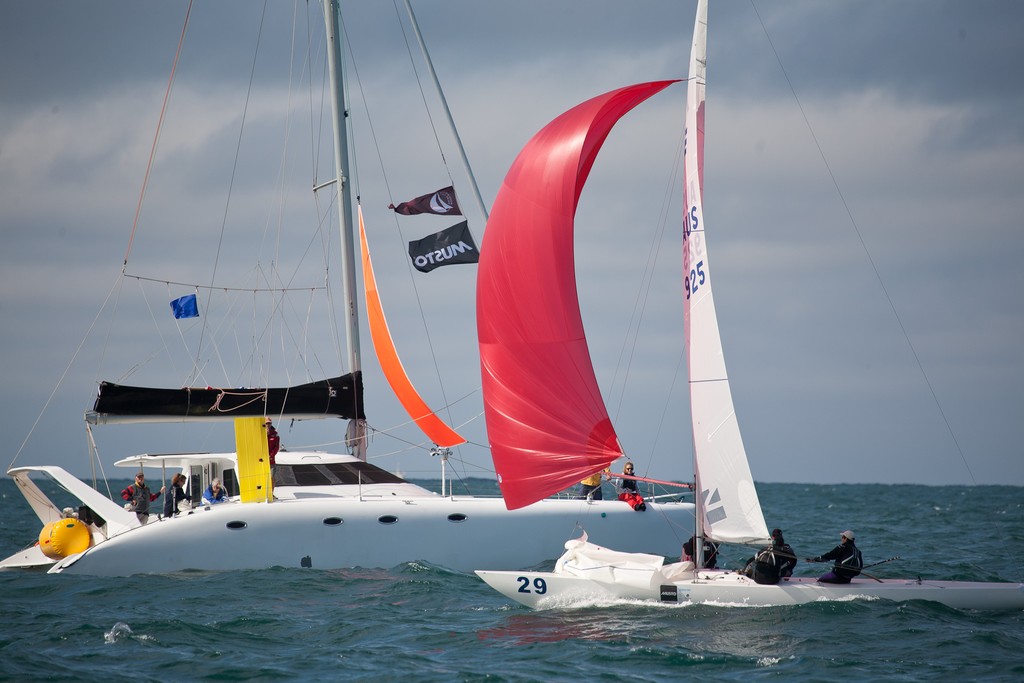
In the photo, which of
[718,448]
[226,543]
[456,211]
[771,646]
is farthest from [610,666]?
[456,211]

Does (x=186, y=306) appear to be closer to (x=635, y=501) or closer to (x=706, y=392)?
(x=635, y=501)

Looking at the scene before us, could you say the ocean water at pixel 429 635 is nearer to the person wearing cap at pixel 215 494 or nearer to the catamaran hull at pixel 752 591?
the catamaran hull at pixel 752 591

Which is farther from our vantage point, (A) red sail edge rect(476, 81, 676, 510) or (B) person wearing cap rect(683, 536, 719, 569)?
(A) red sail edge rect(476, 81, 676, 510)

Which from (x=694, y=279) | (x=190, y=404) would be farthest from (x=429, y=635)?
(x=190, y=404)

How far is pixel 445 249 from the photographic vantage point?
20703mm

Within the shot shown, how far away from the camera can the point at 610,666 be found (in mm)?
11258

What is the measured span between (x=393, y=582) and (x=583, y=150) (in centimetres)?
698

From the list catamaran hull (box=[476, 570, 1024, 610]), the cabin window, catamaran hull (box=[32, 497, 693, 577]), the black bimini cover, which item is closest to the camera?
catamaran hull (box=[476, 570, 1024, 610])

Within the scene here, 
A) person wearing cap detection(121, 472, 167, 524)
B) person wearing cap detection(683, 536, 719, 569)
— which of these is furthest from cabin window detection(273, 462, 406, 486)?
person wearing cap detection(683, 536, 719, 569)

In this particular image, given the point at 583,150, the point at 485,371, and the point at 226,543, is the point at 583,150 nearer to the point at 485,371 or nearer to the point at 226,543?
the point at 485,371

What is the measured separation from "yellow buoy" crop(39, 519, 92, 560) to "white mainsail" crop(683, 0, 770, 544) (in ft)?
33.9

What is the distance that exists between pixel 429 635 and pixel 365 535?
4.11 m

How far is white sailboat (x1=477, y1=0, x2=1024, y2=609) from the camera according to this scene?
43.4 feet

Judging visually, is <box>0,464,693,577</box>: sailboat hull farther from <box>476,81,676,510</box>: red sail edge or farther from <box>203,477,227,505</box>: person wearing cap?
<box>476,81,676,510</box>: red sail edge
